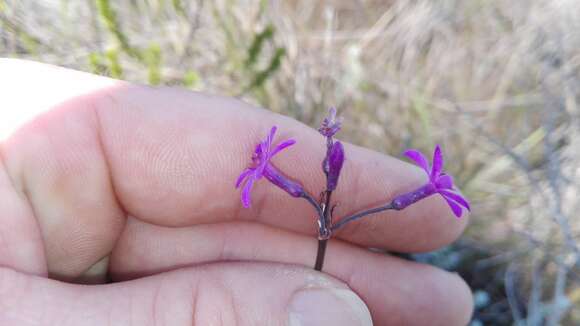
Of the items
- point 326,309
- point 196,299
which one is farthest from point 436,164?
point 196,299

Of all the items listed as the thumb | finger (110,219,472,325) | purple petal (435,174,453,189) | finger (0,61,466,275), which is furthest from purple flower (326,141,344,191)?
finger (110,219,472,325)

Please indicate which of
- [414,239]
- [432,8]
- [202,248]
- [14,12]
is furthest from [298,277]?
[432,8]

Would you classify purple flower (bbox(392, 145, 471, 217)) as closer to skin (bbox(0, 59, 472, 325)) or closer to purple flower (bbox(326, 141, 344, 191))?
purple flower (bbox(326, 141, 344, 191))

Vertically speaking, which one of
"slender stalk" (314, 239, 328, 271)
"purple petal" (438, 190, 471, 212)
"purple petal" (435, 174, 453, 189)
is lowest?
"slender stalk" (314, 239, 328, 271)

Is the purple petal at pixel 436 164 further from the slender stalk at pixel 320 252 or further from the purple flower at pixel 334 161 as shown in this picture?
the slender stalk at pixel 320 252

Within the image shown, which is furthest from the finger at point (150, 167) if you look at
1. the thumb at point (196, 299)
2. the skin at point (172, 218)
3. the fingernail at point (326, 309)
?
the fingernail at point (326, 309)
